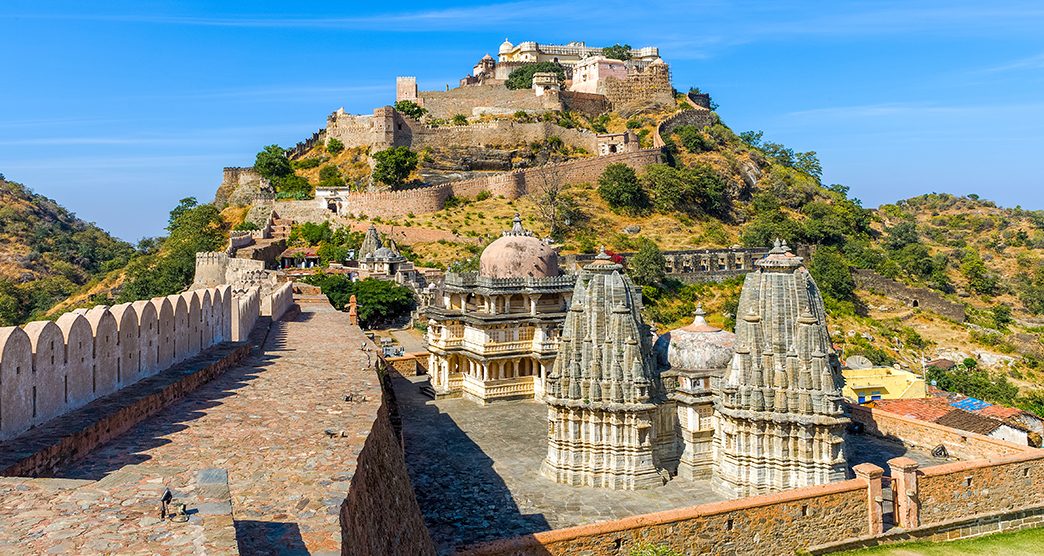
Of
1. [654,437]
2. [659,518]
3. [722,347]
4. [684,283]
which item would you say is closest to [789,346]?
[722,347]

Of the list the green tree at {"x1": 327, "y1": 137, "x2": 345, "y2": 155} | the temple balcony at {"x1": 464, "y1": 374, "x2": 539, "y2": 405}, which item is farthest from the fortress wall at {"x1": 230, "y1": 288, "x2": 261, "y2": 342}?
the green tree at {"x1": 327, "y1": 137, "x2": 345, "y2": 155}

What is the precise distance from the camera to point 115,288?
177 feet

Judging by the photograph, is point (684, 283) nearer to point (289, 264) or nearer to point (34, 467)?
point (289, 264)

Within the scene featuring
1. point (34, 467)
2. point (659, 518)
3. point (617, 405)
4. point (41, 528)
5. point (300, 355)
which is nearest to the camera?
point (41, 528)

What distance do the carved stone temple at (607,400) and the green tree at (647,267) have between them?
109 feet

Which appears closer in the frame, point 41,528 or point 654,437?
point 41,528

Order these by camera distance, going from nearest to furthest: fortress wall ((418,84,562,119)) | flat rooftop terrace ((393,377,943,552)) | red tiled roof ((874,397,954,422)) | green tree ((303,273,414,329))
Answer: flat rooftop terrace ((393,377,943,552))
red tiled roof ((874,397,954,422))
green tree ((303,273,414,329))
fortress wall ((418,84,562,119))

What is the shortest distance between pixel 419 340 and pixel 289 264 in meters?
16.3

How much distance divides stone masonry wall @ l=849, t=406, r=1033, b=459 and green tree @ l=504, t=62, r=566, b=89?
63.7 m

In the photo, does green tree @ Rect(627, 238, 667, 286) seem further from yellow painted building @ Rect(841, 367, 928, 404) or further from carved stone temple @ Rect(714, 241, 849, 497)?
carved stone temple @ Rect(714, 241, 849, 497)

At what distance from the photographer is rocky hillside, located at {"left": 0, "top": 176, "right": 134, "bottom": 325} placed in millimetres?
59812

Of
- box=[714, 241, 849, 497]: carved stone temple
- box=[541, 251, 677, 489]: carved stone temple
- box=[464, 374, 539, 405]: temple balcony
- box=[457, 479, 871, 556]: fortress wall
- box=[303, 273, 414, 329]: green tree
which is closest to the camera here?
box=[457, 479, 871, 556]: fortress wall

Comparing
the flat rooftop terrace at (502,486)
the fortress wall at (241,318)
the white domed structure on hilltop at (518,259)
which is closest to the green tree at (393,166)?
the white domed structure on hilltop at (518,259)

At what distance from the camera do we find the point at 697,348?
1881 centimetres
